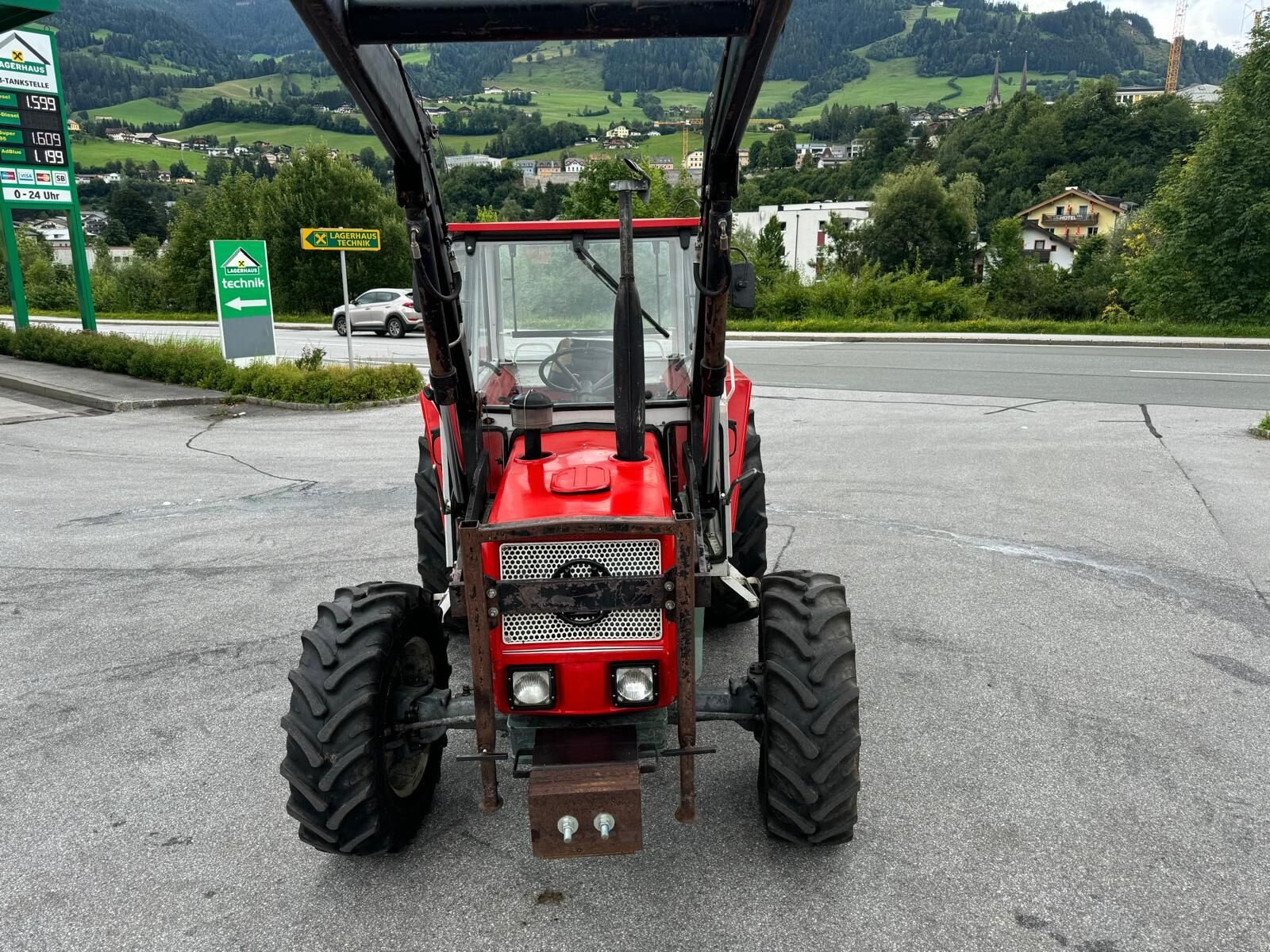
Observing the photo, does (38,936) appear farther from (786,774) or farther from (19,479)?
(19,479)

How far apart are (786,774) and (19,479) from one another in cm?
908

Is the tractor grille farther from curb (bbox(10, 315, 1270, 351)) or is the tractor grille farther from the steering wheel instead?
curb (bbox(10, 315, 1270, 351))

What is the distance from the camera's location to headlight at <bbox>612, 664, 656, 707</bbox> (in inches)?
117

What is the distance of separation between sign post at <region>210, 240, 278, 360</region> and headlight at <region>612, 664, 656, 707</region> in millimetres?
12639

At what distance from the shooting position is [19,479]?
9133mm

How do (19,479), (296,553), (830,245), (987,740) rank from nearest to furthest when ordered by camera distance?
(987,740), (296,553), (19,479), (830,245)

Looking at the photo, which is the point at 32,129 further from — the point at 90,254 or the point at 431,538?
the point at 90,254

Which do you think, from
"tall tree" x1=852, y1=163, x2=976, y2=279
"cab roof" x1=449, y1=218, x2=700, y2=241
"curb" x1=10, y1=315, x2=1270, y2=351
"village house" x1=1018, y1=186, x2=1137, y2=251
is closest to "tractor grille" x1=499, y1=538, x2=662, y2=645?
"cab roof" x1=449, y1=218, x2=700, y2=241

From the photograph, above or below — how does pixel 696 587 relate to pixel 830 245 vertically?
below

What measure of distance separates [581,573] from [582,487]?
0.37 meters

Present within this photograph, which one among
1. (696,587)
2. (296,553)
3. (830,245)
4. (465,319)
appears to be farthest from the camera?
(830,245)

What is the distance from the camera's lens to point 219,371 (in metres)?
14.6

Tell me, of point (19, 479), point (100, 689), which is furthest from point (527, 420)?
point (19, 479)

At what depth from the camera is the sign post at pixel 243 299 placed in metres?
13.8
